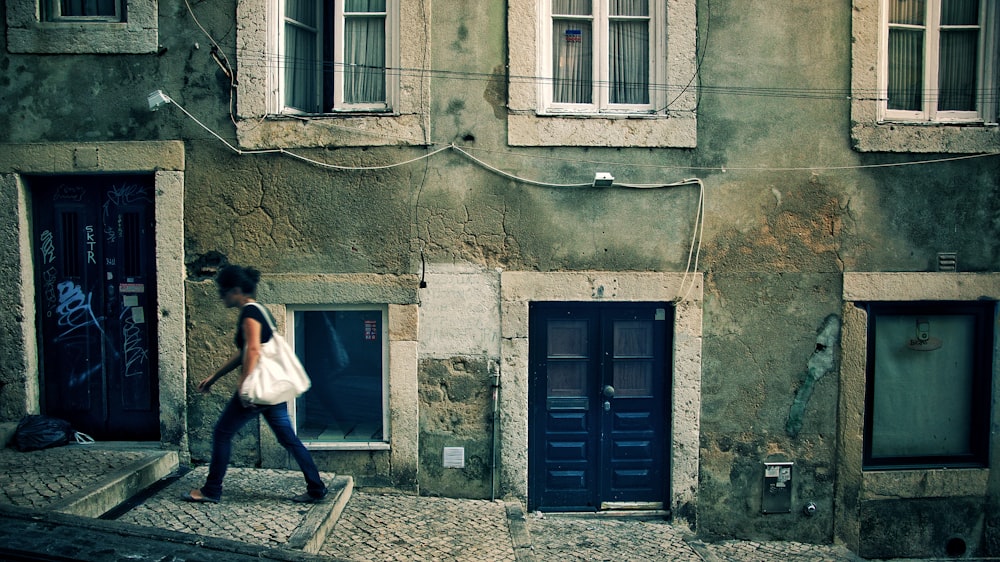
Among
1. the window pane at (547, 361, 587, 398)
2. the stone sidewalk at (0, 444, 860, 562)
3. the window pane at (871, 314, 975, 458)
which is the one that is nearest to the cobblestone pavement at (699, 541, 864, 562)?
the stone sidewalk at (0, 444, 860, 562)

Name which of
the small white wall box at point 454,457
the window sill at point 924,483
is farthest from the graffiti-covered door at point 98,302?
the window sill at point 924,483

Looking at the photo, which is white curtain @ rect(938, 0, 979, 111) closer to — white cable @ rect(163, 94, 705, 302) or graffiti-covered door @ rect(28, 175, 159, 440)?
white cable @ rect(163, 94, 705, 302)

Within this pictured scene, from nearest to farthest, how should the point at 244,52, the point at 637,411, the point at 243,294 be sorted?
1. the point at 243,294
2. the point at 244,52
3. the point at 637,411

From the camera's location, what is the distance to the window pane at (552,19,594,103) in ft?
18.5

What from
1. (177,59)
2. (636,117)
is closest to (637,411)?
(636,117)

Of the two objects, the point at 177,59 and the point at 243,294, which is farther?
the point at 177,59

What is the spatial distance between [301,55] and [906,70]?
546 cm

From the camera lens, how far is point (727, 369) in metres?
5.58

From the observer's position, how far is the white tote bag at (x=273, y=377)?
14.0ft

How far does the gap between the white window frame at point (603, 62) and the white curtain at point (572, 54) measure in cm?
5

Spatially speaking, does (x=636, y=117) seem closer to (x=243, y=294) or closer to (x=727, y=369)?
(x=727, y=369)

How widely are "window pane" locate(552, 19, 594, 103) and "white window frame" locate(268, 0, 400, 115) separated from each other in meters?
1.39

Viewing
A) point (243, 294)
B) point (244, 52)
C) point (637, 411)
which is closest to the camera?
point (243, 294)

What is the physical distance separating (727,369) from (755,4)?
3148mm
